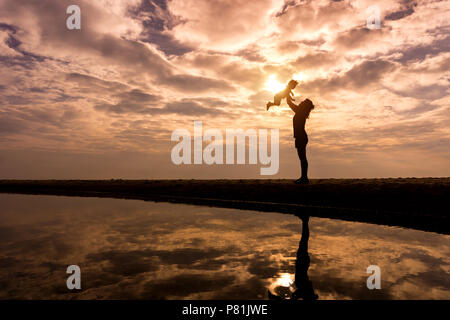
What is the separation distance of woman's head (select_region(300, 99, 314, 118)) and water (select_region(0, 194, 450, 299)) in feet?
29.5

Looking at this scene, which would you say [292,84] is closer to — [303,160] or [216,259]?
[303,160]

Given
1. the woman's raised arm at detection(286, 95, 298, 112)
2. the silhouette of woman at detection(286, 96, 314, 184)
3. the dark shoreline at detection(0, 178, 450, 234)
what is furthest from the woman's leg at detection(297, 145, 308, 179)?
the woman's raised arm at detection(286, 95, 298, 112)

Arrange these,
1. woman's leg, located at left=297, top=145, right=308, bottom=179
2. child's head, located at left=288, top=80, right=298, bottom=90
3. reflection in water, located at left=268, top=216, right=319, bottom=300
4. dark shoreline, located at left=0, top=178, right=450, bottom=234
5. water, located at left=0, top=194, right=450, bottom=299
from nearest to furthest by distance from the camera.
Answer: reflection in water, located at left=268, top=216, right=319, bottom=300 → water, located at left=0, top=194, right=450, bottom=299 → dark shoreline, located at left=0, top=178, right=450, bottom=234 → woman's leg, located at left=297, top=145, right=308, bottom=179 → child's head, located at left=288, top=80, right=298, bottom=90

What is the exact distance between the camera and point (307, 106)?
18.0 m

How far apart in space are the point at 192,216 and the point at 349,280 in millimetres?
7847

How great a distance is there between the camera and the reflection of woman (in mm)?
4371

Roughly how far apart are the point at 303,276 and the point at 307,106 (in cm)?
1430

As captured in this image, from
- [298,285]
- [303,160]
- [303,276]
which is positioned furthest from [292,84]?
[298,285]

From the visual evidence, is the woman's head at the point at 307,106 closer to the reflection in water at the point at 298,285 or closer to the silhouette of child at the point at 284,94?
the silhouette of child at the point at 284,94

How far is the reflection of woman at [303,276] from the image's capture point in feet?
14.3

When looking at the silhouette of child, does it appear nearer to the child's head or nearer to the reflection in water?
the child's head

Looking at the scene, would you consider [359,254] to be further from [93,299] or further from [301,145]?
[301,145]

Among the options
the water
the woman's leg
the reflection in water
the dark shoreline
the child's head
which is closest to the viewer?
the reflection in water

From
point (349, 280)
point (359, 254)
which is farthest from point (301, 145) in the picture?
point (349, 280)
